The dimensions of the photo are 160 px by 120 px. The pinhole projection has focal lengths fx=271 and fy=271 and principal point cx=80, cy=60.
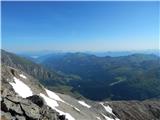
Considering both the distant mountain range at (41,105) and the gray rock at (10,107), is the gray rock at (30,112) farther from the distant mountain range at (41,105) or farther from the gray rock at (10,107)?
the gray rock at (10,107)

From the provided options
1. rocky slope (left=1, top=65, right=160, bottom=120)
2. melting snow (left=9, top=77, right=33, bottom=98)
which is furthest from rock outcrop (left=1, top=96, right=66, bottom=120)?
melting snow (left=9, top=77, right=33, bottom=98)

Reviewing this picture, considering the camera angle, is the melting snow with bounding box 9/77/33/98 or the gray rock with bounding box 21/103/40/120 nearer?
the gray rock with bounding box 21/103/40/120

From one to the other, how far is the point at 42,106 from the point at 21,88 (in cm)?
2256

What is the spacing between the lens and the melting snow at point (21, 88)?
243 ft

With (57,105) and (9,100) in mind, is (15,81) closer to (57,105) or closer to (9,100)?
(57,105)

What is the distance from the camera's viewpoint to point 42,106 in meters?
56.7

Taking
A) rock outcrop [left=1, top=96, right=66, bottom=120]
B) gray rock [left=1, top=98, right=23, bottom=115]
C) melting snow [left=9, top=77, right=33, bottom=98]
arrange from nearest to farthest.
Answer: rock outcrop [left=1, top=96, right=66, bottom=120] < gray rock [left=1, top=98, right=23, bottom=115] < melting snow [left=9, top=77, right=33, bottom=98]

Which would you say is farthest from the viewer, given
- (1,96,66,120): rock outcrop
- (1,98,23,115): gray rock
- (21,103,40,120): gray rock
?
(21,103,40,120): gray rock

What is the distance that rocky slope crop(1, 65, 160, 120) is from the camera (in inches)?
1709

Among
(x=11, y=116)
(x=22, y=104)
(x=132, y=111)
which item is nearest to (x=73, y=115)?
(x=22, y=104)

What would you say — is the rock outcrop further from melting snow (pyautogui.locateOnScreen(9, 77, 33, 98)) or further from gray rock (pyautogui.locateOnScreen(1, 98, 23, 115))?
melting snow (pyautogui.locateOnScreen(9, 77, 33, 98))

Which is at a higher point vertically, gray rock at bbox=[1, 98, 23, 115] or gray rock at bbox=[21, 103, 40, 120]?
gray rock at bbox=[1, 98, 23, 115]

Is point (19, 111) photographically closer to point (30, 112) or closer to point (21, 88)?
point (30, 112)

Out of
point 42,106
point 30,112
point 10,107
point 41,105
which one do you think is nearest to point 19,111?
point 10,107
